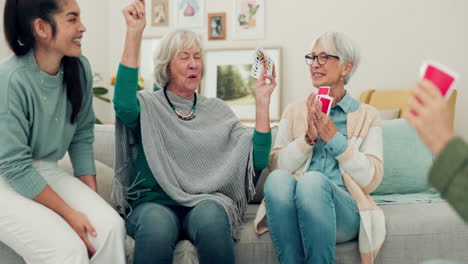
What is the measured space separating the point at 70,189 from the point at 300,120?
3.14ft

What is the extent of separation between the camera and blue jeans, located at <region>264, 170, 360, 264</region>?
5.35ft

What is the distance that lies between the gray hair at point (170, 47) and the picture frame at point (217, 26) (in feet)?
7.14

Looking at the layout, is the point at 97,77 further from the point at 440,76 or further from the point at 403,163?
the point at 440,76

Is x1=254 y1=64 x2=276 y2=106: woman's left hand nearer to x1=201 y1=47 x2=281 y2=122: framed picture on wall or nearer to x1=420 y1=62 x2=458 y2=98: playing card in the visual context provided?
x1=420 y1=62 x2=458 y2=98: playing card

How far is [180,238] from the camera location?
1753mm

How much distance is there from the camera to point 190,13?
13.8 ft

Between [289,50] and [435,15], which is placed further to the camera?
[289,50]

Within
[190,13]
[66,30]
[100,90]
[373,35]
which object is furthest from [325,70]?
[100,90]

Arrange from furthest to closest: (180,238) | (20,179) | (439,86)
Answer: (180,238), (20,179), (439,86)

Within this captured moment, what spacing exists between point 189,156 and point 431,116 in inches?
50.3

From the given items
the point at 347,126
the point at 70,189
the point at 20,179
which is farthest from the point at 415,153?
the point at 20,179

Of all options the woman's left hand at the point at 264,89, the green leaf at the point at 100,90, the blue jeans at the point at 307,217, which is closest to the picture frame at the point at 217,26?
the green leaf at the point at 100,90

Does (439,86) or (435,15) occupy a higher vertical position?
(435,15)

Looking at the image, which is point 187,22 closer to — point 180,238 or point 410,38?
point 410,38
